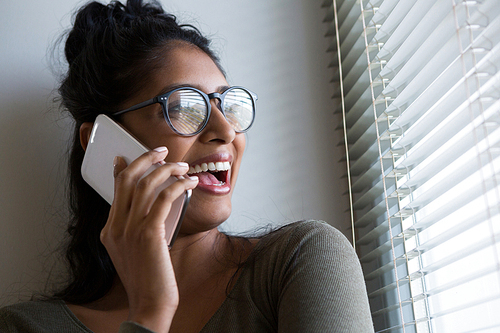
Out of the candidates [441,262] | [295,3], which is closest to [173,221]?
[441,262]

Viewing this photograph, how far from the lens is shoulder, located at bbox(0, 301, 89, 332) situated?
1.11 m

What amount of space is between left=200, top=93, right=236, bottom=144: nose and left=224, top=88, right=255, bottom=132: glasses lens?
0.03 metres

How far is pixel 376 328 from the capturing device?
129 centimetres

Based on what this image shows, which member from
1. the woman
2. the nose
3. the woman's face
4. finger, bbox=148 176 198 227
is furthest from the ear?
finger, bbox=148 176 198 227

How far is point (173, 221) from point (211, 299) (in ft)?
0.85

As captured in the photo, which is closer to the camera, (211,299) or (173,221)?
(173,221)

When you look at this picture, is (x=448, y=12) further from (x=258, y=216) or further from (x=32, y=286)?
(x=32, y=286)

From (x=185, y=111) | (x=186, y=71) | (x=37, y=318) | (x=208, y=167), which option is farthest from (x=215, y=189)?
(x=37, y=318)

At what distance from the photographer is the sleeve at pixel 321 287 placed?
32.5 inches

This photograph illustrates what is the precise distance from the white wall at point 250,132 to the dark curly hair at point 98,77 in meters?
0.11

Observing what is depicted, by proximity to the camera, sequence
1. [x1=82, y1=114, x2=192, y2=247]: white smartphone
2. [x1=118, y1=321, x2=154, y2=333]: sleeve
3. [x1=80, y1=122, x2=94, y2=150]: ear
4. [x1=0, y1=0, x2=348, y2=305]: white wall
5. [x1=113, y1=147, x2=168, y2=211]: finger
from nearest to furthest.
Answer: [x1=118, y1=321, x2=154, y2=333]: sleeve, [x1=113, y1=147, x2=168, y2=211]: finger, [x1=82, y1=114, x2=192, y2=247]: white smartphone, [x1=80, y1=122, x2=94, y2=150]: ear, [x1=0, y1=0, x2=348, y2=305]: white wall

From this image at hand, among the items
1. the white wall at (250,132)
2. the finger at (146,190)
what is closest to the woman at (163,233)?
the finger at (146,190)

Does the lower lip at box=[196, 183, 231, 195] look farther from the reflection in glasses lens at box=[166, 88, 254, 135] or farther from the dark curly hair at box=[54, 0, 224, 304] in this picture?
the dark curly hair at box=[54, 0, 224, 304]

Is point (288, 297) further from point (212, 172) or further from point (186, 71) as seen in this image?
point (186, 71)
